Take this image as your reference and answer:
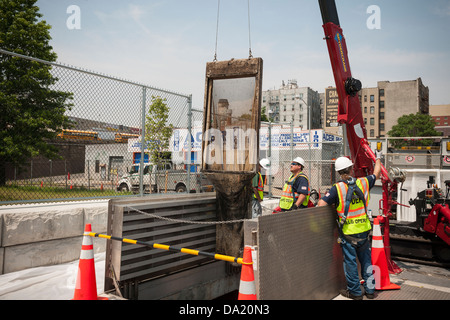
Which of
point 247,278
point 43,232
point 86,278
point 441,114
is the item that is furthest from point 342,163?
point 441,114

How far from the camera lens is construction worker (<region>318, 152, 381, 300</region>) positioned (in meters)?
4.41

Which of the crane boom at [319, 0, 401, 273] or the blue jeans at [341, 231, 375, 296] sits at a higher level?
the crane boom at [319, 0, 401, 273]

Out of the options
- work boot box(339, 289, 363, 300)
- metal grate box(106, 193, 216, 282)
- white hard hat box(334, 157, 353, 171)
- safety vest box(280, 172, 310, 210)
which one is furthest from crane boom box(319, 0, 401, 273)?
metal grate box(106, 193, 216, 282)

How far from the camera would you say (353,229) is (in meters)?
4.43

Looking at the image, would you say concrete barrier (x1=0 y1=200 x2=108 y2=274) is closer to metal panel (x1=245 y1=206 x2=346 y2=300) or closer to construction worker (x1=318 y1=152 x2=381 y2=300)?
metal panel (x1=245 y1=206 x2=346 y2=300)

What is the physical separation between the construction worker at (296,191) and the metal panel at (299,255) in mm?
1148

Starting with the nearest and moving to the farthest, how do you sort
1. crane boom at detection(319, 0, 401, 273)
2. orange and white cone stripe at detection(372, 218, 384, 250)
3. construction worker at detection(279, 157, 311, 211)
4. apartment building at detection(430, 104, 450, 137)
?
orange and white cone stripe at detection(372, 218, 384, 250), construction worker at detection(279, 157, 311, 211), crane boom at detection(319, 0, 401, 273), apartment building at detection(430, 104, 450, 137)

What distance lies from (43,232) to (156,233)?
185cm

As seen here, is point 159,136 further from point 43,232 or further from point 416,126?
point 416,126

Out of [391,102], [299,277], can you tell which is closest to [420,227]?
[299,277]

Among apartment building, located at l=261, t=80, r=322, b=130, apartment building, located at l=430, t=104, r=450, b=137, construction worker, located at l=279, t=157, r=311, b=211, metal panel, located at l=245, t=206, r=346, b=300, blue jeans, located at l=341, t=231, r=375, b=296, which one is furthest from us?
apartment building, located at l=430, t=104, r=450, b=137

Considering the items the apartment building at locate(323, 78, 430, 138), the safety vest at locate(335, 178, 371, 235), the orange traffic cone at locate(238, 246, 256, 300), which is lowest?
the orange traffic cone at locate(238, 246, 256, 300)

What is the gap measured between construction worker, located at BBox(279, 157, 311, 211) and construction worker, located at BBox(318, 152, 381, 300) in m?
1.16
